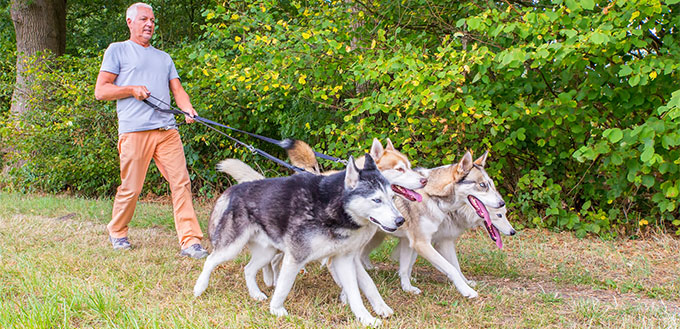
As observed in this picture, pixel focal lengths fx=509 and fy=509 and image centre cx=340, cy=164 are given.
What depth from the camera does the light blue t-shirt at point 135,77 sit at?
490 centimetres

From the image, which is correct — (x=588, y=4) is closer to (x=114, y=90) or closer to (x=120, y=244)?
(x=114, y=90)

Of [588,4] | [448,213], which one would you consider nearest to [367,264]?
[448,213]

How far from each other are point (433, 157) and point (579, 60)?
2.24 m

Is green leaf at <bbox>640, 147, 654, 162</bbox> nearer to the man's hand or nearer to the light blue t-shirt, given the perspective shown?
the light blue t-shirt

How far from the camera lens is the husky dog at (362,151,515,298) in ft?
13.5

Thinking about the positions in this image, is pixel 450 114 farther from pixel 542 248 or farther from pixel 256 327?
pixel 256 327

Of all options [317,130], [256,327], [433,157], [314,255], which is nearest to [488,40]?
[433,157]

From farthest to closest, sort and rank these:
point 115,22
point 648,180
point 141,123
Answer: point 115,22 < point 648,180 < point 141,123

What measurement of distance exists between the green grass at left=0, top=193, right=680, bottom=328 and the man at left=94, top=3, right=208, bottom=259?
388 mm

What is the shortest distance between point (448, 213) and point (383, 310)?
1.28m

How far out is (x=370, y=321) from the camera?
3244mm

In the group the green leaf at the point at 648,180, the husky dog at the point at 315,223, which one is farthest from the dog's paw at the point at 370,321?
the green leaf at the point at 648,180

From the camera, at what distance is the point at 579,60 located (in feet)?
17.3

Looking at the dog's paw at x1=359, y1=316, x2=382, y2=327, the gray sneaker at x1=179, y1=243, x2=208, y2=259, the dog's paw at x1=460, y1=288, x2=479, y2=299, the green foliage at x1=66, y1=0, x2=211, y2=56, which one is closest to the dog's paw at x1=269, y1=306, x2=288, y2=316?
the dog's paw at x1=359, y1=316, x2=382, y2=327
